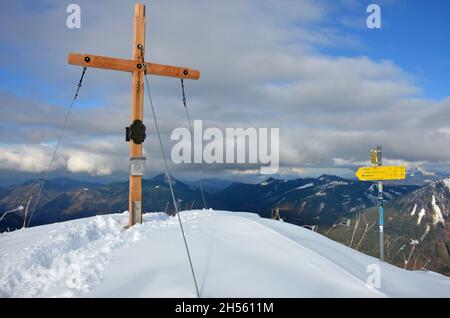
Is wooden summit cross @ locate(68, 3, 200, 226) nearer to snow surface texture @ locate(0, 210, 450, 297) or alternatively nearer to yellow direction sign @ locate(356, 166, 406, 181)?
snow surface texture @ locate(0, 210, 450, 297)

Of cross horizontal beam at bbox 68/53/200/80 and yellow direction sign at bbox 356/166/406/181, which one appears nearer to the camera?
cross horizontal beam at bbox 68/53/200/80

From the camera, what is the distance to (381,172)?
10.0 m

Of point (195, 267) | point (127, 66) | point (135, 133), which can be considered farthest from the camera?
point (127, 66)

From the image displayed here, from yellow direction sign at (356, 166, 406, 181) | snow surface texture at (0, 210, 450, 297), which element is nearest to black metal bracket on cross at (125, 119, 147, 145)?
snow surface texture at (0, 210, 450, 297)

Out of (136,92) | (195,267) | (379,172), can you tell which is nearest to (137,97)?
(136,92)

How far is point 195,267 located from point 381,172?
22.5ft

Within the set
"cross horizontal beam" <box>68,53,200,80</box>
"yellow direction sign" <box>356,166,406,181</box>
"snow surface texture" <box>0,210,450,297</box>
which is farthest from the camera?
"yellow direction sign" <box>356,166,406,181</box>

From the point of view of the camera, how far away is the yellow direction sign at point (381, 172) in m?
9.67

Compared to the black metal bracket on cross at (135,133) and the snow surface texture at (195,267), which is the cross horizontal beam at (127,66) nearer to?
the black metal bracket on cross at (135,133)

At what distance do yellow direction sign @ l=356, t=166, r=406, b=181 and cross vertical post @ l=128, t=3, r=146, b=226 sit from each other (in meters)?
6.71

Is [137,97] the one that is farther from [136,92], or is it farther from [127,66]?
[127,66]

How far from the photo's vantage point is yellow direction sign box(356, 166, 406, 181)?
9.67m

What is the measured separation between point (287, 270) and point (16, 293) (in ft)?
14.1
